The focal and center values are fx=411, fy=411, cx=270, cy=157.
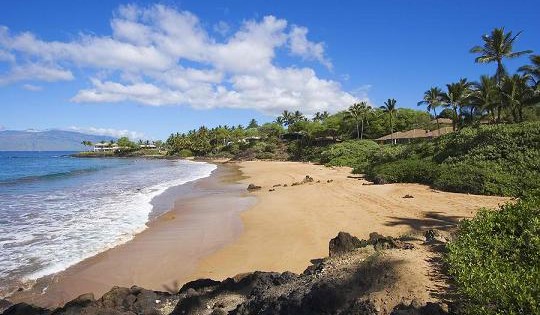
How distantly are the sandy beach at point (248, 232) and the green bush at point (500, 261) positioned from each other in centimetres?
462

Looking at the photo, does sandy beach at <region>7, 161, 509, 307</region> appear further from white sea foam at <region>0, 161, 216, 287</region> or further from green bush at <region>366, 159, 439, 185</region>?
green bush at <region>366, 159, 439, 185</region>

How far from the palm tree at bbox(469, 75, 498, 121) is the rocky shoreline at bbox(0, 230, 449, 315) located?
120ft

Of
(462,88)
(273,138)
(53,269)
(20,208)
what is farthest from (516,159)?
(273,138)

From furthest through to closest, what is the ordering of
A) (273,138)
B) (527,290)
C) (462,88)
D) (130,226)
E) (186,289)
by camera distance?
(273,138)
(462,88)
(130,226)
(186,289)
(527,290)

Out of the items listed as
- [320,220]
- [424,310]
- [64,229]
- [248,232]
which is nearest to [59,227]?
[64,229]

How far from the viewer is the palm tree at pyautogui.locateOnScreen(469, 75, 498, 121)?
131 ft

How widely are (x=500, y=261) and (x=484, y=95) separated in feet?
136

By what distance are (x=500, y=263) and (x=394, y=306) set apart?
1.70 m

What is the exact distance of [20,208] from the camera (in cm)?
2091

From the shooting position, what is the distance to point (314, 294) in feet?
19.7

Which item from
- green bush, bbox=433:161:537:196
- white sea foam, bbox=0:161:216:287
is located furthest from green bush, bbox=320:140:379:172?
white sea foam, bbox=0:161:216:287

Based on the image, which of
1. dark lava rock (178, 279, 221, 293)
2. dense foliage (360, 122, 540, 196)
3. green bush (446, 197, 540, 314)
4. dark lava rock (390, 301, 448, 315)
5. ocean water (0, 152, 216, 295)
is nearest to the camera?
green bush (446, 197, 540, 314)

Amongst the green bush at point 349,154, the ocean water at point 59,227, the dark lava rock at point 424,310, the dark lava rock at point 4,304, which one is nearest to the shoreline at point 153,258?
the dark lava rock at point 4,304

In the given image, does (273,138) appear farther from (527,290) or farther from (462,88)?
(527,290)
